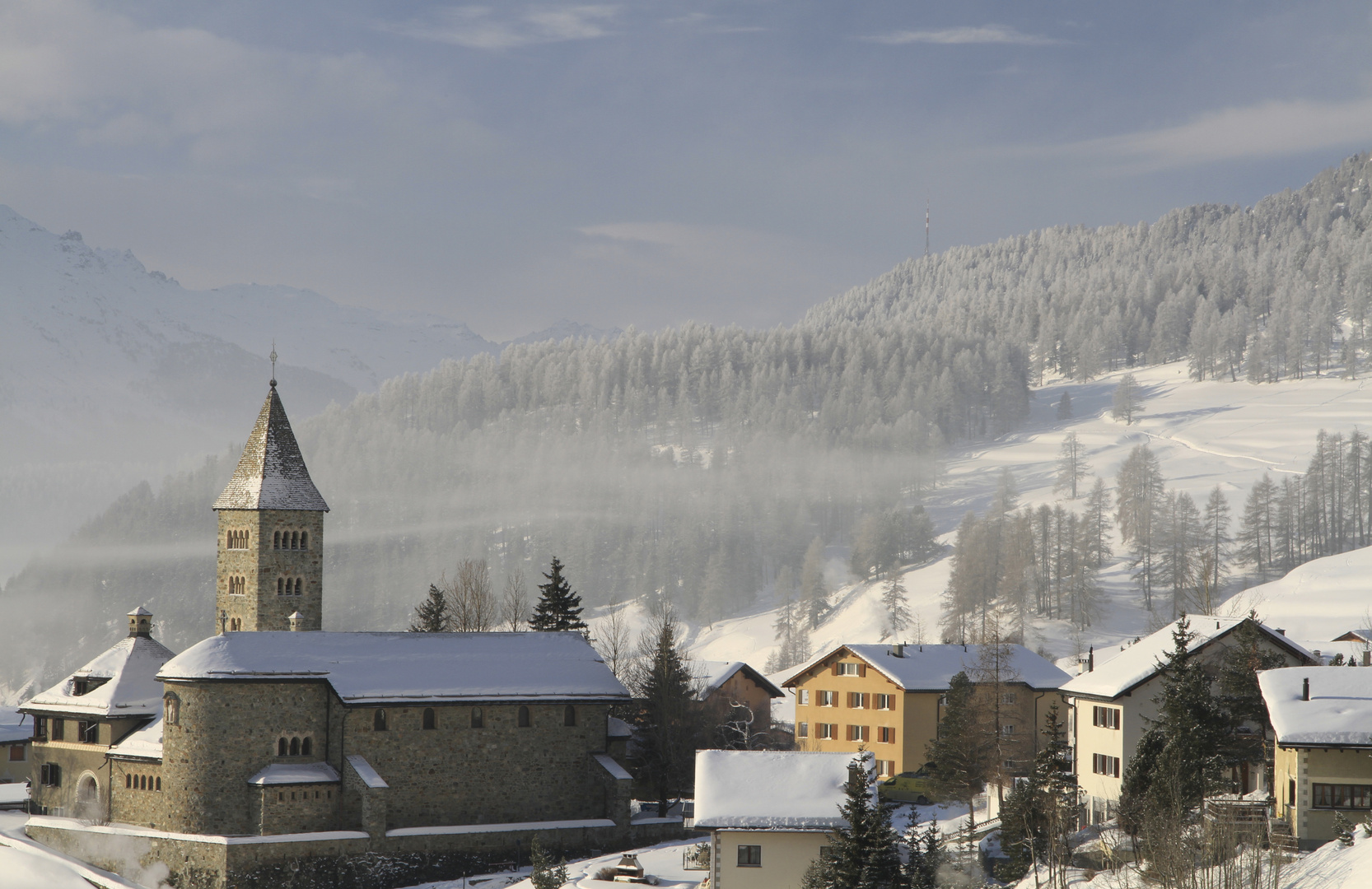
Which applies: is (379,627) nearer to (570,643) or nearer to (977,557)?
(977,557)

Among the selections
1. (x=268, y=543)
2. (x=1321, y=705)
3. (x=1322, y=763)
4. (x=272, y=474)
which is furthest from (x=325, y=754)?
(x=1321, y=705)

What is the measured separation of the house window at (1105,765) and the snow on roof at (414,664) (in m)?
21.1

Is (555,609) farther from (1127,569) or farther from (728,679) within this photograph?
(1127,569)

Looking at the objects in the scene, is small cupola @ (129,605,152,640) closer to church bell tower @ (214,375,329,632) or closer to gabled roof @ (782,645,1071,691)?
church bell tower @ (214,375,329,632)

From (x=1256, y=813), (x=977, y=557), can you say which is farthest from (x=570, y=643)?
(x=977, y=557)

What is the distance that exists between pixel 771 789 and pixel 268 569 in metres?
32.9

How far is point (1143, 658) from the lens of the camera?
48.6 meters

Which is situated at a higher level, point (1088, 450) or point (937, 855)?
point (1088, 450)

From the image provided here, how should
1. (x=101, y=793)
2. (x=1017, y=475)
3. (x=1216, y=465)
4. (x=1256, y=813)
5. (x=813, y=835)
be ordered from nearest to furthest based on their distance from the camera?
(x=1256, y=813) → (x=813, y=835) → (x=101, y=793) → (x=1216, y=465) → (x=1017, y=475)

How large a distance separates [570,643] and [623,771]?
7.47m

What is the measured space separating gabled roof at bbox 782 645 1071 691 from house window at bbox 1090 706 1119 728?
58.0ft

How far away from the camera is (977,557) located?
5531 inches

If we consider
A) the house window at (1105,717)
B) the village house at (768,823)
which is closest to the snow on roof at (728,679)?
the house window at (1105,717)

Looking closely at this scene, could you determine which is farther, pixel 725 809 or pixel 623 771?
pixel 623 771
